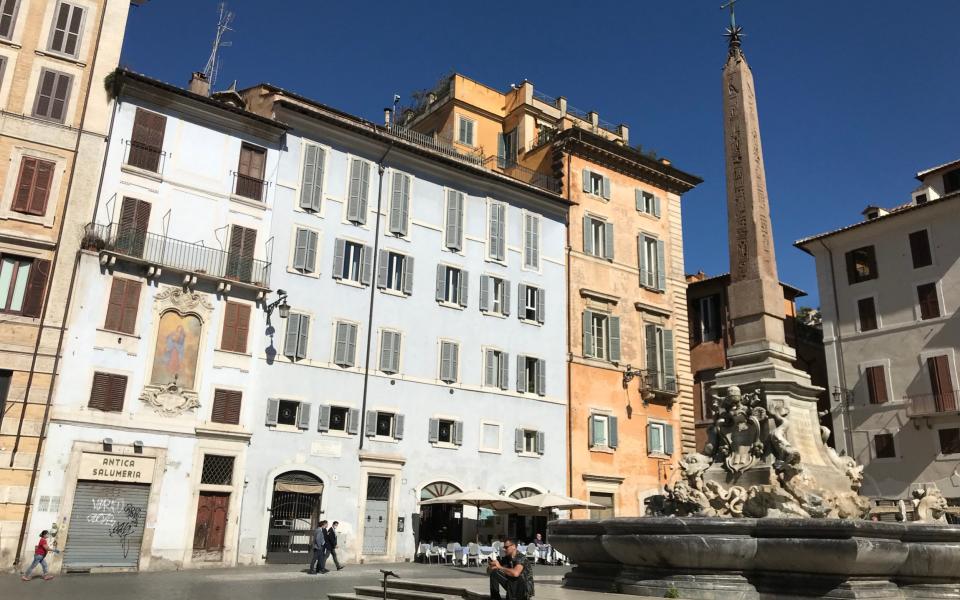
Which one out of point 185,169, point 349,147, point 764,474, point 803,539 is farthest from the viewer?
point 349,147

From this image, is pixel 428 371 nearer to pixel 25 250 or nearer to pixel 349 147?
pixel 349 147

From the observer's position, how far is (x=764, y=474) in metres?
10.3

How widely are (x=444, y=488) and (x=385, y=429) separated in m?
2.92

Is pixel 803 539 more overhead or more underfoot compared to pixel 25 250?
more underfoot

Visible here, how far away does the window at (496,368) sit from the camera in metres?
27.5

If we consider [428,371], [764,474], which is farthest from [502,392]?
[764,474]

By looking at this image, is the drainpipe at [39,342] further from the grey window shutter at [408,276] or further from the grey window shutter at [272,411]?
the grey window shutter at [408,276]

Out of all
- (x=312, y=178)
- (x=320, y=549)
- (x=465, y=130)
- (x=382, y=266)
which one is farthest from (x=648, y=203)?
(x=320, y=549)

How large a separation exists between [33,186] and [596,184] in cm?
2106

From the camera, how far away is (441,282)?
27.3 m

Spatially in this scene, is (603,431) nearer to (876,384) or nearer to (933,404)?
(876,384)

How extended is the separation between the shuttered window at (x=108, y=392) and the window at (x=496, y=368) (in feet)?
39.2

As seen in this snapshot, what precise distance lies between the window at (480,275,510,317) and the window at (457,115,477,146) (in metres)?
9.24

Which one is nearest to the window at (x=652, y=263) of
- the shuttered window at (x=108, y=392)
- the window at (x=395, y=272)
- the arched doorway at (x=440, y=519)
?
the window at (x=395, y=272)
